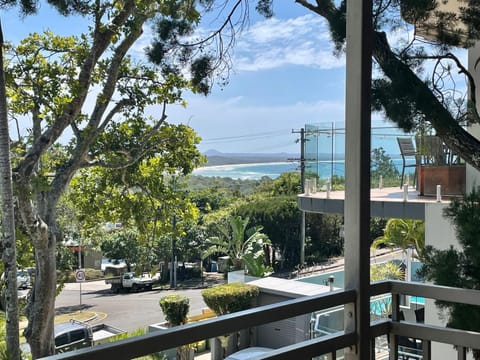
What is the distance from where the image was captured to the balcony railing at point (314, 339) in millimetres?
807

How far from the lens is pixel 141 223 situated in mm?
5121

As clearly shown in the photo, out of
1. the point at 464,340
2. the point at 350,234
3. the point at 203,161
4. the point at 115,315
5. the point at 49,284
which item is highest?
the point at 203,161

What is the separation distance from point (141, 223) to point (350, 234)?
4126 mm

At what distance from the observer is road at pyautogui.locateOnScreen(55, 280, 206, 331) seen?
427cm

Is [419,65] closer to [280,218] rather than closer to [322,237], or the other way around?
[322,237]

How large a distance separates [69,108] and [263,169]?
1.94 metres

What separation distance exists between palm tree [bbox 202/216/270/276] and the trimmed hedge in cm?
101

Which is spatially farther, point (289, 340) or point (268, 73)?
point (268, 73)

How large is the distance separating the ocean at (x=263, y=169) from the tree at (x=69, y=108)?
850 millimetres

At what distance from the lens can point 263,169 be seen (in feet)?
12.0

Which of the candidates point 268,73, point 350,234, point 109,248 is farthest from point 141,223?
point 350,234

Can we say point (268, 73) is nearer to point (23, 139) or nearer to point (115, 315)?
point (23, 139)

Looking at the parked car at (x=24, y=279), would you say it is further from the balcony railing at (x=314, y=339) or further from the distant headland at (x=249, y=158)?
the balcony railing at (x=314, y=339)

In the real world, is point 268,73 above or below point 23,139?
above
